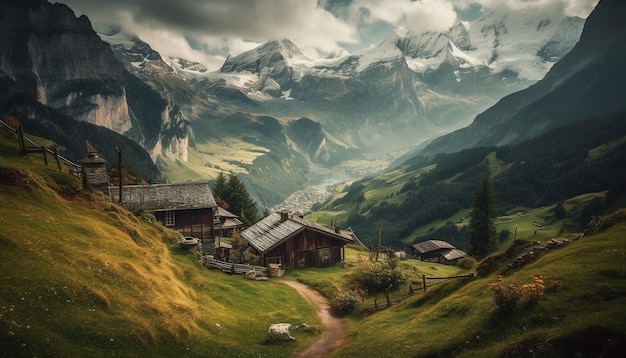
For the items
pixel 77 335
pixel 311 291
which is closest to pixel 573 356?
pixel 77 335

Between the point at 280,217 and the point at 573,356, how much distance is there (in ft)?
184

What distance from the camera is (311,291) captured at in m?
45.4

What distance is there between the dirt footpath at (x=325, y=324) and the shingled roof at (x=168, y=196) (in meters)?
27.4

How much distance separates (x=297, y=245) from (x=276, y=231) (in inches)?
209

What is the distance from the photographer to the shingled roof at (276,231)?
57938 millimetres

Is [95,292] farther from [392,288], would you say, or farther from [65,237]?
[392,288]

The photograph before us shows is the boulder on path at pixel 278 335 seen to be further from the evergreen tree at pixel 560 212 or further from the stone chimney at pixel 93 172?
the evergreen tree at pixel 560 212

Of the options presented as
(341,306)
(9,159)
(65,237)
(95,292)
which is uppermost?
(9,159)

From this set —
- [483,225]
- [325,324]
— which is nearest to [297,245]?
[325,324]

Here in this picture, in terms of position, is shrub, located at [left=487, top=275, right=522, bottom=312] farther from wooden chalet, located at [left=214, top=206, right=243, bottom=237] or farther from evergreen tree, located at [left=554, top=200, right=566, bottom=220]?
evergreen tree, located at [left=554, top=200, right=566, bottom=220]

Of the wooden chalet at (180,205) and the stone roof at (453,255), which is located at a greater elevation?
the wooden chalet at (180,205)

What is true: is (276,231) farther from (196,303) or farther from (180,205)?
(196,303)

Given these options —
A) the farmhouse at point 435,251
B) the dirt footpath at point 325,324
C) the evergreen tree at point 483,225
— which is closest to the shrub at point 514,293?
the dirt footpath at point 325,324

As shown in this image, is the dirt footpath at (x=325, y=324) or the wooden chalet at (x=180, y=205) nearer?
the dirt footpath at (x=325, y=324)
